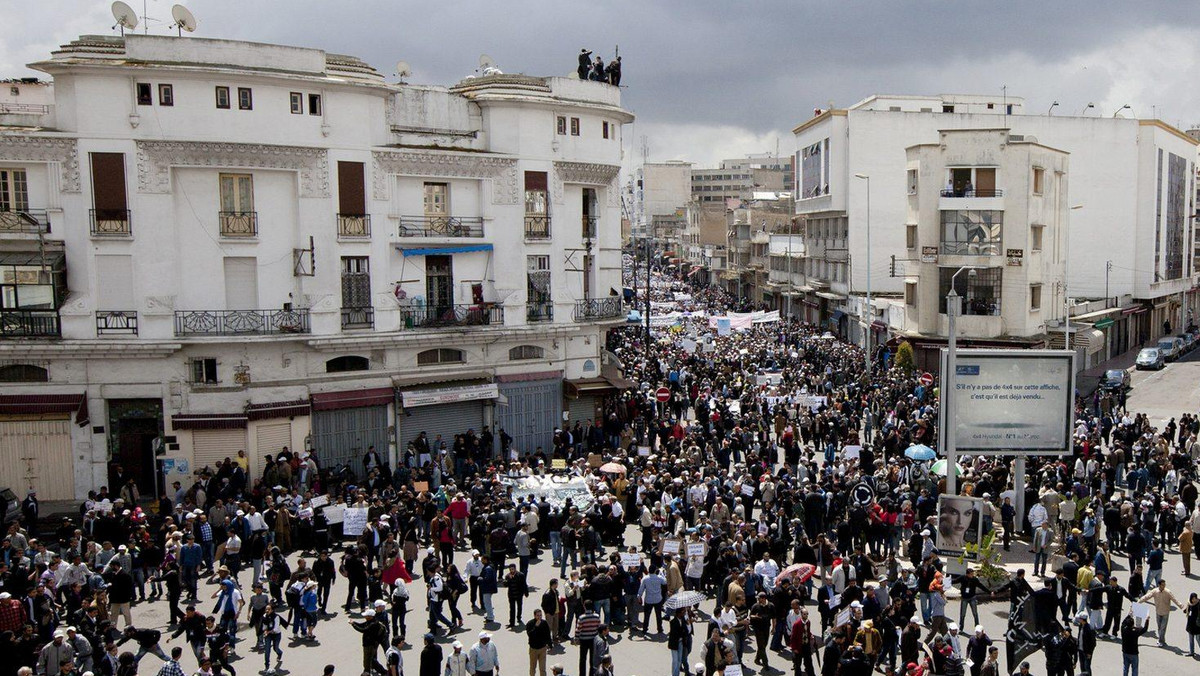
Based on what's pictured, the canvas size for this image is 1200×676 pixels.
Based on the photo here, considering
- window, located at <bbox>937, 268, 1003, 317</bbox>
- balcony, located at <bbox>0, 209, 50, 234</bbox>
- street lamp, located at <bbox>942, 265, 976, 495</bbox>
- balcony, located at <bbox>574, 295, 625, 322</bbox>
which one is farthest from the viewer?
window, located at <bbox>937, 268, 1003, 317</bbox>

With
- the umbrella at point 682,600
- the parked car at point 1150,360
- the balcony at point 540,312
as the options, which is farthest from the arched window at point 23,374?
the parked car at point 1150,360

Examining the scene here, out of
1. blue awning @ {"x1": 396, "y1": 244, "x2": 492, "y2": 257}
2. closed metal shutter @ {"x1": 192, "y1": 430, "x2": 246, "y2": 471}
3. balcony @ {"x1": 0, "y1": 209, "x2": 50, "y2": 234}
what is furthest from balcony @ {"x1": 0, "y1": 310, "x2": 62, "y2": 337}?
blue awning @ {"x1": 396, "y1": 244, "x2": 492, "y2": 257}

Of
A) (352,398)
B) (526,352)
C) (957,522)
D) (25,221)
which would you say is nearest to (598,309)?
(526,352)

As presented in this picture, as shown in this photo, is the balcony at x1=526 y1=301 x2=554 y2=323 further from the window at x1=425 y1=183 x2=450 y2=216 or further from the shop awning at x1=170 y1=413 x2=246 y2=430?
the shop awning at x1=170 y1=413 x2=246 y2=430

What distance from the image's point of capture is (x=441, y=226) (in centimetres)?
3372

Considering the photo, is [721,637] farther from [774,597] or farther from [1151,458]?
[1151,458]

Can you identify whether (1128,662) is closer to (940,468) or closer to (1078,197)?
(940,468)

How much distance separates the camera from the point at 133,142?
2909cm

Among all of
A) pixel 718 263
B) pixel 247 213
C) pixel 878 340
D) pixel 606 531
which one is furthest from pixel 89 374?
pixel 718 263

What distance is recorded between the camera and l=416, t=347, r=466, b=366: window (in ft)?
110

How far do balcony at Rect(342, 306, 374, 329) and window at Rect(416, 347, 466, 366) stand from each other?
6.74 ft

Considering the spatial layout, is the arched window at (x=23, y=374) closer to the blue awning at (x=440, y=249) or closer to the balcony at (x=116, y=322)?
the balcony at (x=116, y=322)

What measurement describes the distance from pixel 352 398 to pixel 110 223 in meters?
8.50

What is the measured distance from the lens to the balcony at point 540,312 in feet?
116
